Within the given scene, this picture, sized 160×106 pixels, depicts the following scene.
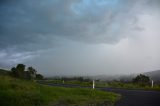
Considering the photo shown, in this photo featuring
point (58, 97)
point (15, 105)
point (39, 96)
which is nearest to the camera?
point (15, 105)

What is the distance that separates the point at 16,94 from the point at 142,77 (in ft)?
115

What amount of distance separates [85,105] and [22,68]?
86.5 feet

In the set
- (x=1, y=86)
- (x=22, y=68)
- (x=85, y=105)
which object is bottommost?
(x=85, y=105)

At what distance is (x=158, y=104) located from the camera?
48.5 ft

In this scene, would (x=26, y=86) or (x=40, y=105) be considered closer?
(x=40, y=105)

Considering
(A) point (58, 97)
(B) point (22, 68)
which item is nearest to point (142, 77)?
(B) point (22, 68)

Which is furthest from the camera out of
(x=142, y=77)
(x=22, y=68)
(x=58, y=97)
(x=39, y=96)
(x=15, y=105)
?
(x=142, y=77)

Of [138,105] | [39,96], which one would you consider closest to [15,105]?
[39,96]

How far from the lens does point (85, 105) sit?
594 inches

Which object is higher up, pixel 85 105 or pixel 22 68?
pixel 22 68

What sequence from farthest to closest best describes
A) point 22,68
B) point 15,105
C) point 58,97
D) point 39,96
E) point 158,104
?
point 22,68 → point 58,97 → point 39,96 → point 158,104 → point 15,105

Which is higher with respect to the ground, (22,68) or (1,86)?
(22,68)

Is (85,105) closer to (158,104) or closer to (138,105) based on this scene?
(138,105)

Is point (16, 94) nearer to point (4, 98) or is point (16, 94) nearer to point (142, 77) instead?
point (4, 98)
